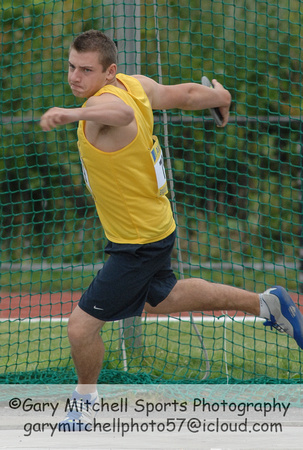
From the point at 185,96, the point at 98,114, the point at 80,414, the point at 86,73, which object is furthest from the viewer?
the point at 185,96

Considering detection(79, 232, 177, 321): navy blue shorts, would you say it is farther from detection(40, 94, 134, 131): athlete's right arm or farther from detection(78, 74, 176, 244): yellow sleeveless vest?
detection(40, 94, 134, 131): athlete's right arm

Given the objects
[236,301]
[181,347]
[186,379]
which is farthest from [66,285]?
[236,301]

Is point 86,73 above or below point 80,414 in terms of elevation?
above

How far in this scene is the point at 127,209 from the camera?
12.0ft

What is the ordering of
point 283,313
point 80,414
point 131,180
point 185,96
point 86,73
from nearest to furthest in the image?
point 86,73 < point 131,180 < point 80,414 < point 185,96 < point 283,313

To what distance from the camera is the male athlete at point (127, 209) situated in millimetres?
3482

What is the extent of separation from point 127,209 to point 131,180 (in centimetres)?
15

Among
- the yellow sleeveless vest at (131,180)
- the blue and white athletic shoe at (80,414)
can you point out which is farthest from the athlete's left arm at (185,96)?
the blue and white athletic shoe at (80,414)

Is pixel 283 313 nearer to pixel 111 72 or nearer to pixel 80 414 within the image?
pixel 80 414

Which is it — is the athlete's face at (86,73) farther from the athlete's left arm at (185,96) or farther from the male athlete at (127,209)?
the athlete's left arm at (185,96)

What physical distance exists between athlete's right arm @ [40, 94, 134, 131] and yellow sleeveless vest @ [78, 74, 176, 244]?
0.39ft

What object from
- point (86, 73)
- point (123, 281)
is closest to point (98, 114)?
point (86, 73)

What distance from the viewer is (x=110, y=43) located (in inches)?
141

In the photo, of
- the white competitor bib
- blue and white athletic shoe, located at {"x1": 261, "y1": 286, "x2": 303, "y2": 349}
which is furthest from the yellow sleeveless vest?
blue and white athletic shoe, located at {"x1": 261, "y1": 286, "x2": 303, "y2": 349}
